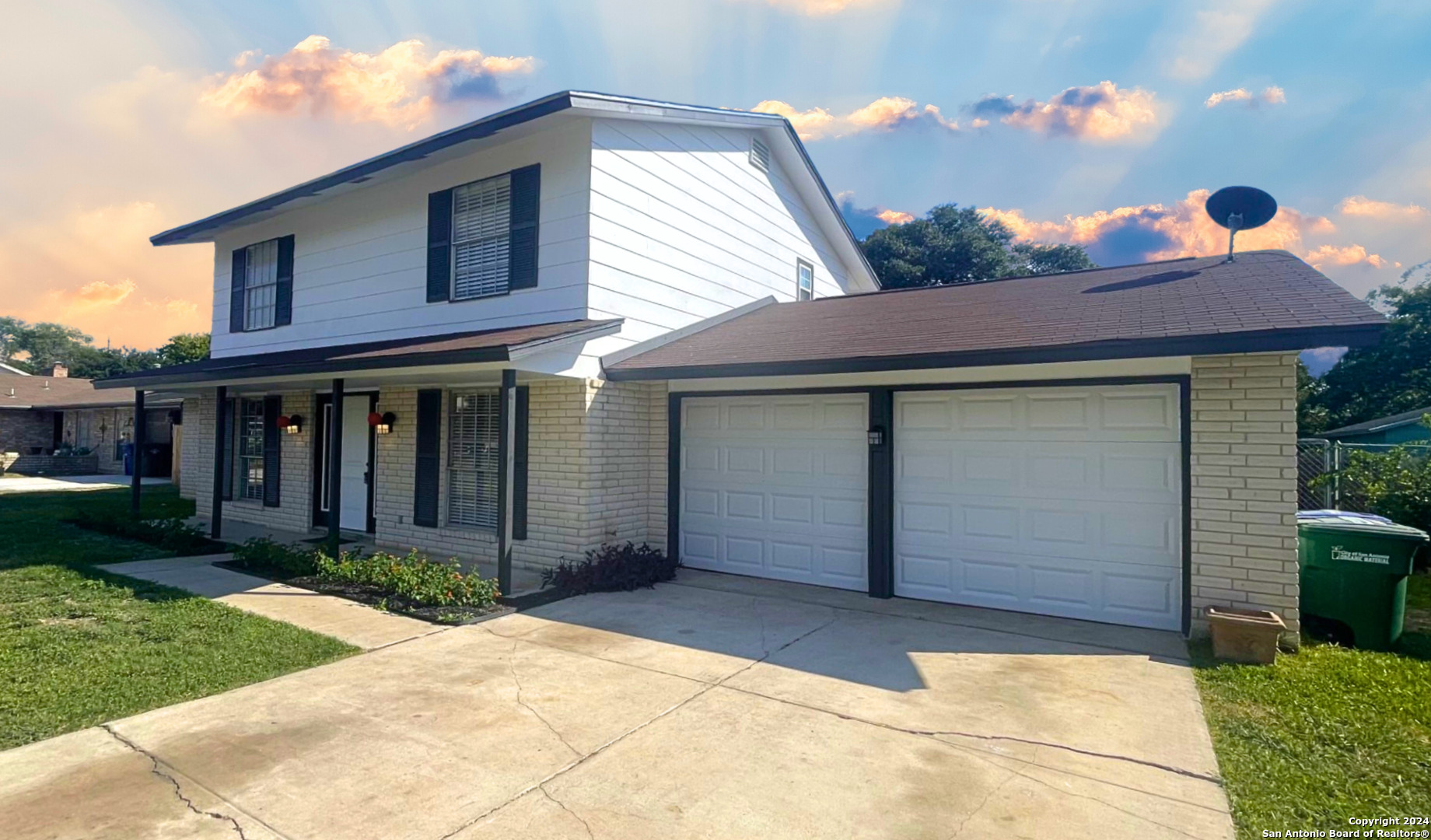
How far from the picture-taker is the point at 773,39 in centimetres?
1100

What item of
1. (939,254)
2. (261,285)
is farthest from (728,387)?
(939,254)

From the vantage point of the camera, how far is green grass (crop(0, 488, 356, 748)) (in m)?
4.42

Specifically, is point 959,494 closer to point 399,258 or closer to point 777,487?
point 777,487

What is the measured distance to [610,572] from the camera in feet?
25.7

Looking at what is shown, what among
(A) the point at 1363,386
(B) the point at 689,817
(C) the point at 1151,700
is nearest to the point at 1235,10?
(C) the point at 1151,700

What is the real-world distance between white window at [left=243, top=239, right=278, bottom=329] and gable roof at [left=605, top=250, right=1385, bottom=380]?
798cm

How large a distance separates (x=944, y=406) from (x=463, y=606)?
5.31m

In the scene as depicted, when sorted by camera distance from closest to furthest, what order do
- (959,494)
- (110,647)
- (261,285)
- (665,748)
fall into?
(665,748), (110,647), (959,494), (261,285)

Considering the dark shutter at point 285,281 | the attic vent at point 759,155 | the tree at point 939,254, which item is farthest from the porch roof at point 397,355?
the tree at point 939,254

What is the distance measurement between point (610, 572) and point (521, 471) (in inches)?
70.0

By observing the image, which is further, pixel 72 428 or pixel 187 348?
pixel 187 348

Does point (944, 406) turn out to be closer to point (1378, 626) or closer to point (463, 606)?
point (1378, 626)

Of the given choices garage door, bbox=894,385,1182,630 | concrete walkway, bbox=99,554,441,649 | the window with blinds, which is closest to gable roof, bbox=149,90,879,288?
the window with blinds

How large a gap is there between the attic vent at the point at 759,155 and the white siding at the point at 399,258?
4.08m
